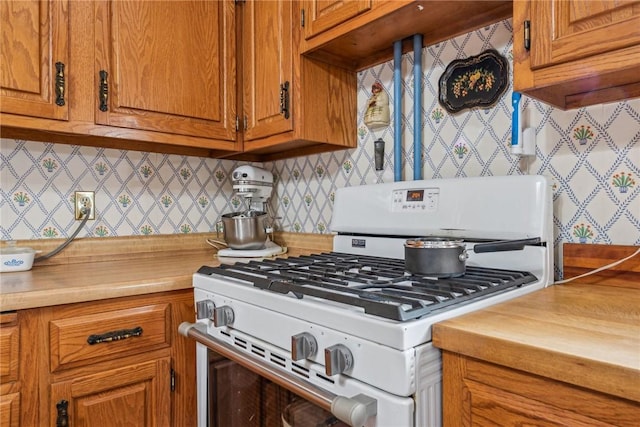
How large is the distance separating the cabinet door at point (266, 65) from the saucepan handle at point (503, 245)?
878 mm

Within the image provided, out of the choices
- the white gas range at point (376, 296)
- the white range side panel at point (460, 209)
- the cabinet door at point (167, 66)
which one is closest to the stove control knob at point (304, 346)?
the white gas range at point (376, 296)

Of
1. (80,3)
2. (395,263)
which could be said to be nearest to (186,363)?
(395,263)

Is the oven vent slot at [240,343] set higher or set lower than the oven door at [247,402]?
higher

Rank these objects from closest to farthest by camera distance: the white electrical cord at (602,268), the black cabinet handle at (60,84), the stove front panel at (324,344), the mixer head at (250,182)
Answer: the stove front panel at (324,344)
the white electrical cord at (602,268)
the black cabinet handle at (60,84)
the mixer head at (250,182)

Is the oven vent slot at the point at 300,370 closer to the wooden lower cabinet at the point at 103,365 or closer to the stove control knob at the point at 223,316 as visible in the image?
the stove control knob at the point at 223,316

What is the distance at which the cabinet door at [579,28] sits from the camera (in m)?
0.76

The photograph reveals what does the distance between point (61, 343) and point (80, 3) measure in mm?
1090

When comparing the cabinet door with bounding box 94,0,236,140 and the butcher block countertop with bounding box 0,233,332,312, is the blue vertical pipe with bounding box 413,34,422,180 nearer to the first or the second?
the butcher block countertop with bounding box 0,233,332,312

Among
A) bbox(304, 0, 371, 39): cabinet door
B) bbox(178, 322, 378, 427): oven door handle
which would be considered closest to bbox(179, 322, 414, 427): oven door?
bbox(178, 322, 378, 427): oven door handle

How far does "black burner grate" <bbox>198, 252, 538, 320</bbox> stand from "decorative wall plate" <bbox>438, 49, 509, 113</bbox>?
1.77ft

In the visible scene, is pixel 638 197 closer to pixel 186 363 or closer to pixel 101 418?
Result: pixel 186 363

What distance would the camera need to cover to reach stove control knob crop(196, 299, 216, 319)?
3.55ft

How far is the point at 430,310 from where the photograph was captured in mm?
687

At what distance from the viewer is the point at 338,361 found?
71cm
